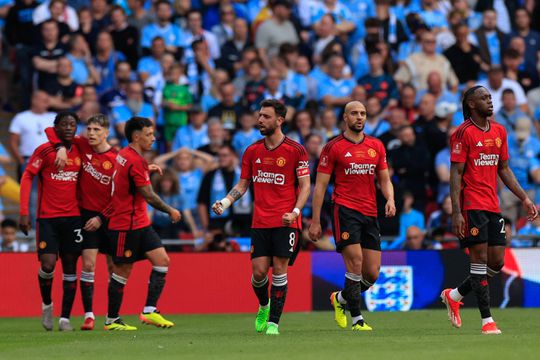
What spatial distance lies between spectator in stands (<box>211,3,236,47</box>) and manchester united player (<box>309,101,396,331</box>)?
11.0 meters

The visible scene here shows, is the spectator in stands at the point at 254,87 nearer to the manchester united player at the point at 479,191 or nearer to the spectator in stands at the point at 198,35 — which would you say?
the spectator in stands at the point at 198,35

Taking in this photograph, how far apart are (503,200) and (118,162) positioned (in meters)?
9.46

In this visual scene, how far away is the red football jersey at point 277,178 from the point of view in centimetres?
1411

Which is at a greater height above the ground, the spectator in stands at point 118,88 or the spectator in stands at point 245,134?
the spectator in stands at point 118,88

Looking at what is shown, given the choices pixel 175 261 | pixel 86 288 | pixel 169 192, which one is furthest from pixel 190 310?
pixel 86 288

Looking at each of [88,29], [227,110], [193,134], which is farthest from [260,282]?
[88,29]

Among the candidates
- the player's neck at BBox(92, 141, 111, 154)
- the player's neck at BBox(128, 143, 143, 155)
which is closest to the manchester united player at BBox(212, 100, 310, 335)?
the player's neck at BBox(128, 143, 143, 155)

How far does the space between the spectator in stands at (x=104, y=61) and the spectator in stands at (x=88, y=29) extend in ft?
1.06

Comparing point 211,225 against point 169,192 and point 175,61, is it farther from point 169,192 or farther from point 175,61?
point 175,61

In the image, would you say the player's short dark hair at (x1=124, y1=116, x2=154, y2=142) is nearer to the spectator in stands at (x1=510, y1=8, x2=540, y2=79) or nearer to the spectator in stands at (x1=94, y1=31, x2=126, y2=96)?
the spectator in stands at (x1=94, y1=31, x2=126, y2=96)

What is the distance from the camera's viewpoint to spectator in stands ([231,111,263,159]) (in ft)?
74.2

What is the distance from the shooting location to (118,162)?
1513cm

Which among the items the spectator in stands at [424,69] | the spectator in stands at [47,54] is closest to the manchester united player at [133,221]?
the spectator in stands at [47,54]

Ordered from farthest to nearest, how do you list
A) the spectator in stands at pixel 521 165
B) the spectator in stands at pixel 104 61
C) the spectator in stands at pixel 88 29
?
1. the spectator in stands at pixel 88 29
2. the spectator in stands at pixel 104 61
3. the spectator in stands at pixel 521 165
